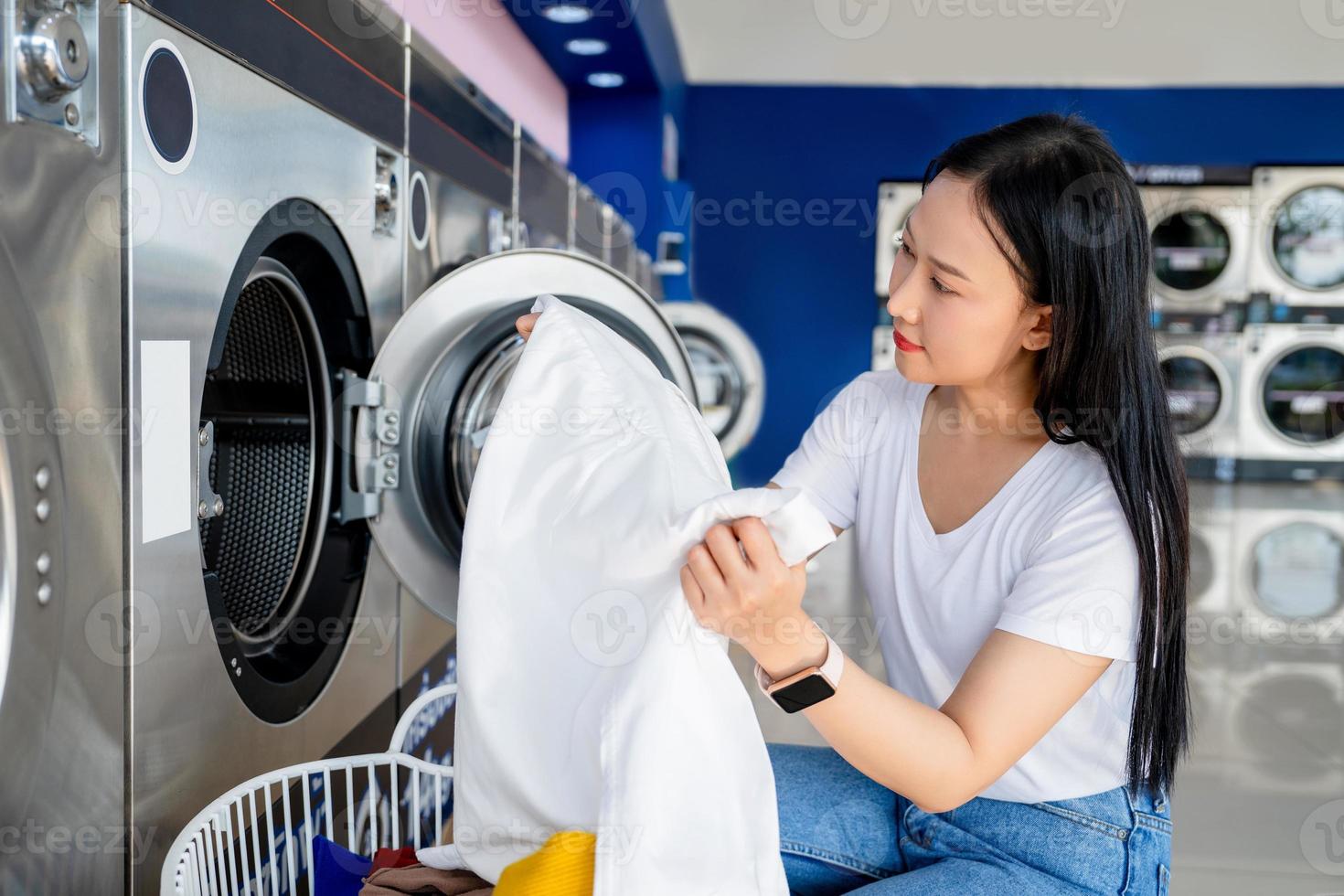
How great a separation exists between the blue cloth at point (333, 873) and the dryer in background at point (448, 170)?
851 mm

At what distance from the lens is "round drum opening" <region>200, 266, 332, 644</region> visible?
1.23 m

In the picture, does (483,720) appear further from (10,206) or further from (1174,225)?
(1174,225)

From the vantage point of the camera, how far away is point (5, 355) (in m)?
0.72

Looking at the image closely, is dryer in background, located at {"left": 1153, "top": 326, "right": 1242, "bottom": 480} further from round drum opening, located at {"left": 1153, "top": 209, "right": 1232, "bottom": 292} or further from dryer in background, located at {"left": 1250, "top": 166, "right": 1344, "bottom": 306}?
dryer in background, located at {"left": 1250, "top": 166, "right": 1344, "bottom": 306}

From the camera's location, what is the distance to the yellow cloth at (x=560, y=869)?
2.42 ft

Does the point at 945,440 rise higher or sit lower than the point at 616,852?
higher

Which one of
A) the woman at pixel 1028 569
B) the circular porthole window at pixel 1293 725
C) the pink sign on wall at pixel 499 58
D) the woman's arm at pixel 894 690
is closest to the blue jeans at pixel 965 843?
the woman at pixel 1028 569

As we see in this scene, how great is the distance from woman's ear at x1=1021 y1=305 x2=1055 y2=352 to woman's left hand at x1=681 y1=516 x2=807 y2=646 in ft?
1.49

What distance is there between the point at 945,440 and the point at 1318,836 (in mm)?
1249

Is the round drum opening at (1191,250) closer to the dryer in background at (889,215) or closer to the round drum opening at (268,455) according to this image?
the dryer in background at (889,215)

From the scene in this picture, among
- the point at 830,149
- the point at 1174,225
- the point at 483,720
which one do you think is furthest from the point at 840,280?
the point at 483,720

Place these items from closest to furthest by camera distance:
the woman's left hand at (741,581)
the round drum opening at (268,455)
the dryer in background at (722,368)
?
the woman's left hand at (741,581) → the round drum opening at (268,455) → the dryer in background at (722,368)

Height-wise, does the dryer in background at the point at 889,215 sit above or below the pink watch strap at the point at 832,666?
above

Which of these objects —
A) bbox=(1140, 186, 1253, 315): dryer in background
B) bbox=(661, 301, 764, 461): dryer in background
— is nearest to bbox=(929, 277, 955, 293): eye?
bbox=(661, 301, 764, 461): dryer in background
